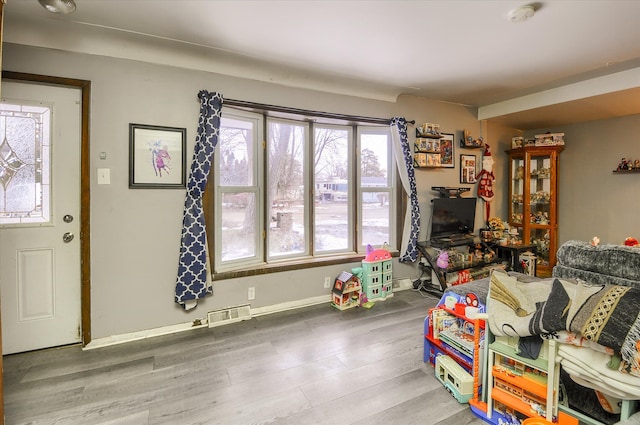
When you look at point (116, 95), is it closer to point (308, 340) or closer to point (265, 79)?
point (265, 79)

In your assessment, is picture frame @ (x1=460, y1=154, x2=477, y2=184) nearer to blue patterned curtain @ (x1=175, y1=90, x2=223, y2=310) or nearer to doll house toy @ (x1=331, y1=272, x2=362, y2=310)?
doll house toy @ (x1=331, y1=272, x2=362, y2=310)

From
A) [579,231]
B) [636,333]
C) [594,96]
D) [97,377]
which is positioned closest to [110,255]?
[97,377]

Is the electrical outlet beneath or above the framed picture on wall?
beneath

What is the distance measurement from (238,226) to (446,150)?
9.60 feet

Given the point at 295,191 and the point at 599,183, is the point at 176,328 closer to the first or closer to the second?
the point at 295,191

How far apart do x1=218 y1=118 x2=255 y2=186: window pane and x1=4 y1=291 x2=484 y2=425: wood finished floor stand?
145cm

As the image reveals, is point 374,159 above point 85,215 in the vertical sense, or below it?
above

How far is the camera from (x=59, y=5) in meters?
1.89

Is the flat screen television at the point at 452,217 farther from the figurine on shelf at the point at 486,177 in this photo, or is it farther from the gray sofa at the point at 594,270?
the gray sofa at the point at 594,270

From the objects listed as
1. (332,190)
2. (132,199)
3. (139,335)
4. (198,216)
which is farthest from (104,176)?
(332,190)

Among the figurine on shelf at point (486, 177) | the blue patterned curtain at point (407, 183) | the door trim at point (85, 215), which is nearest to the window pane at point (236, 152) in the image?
the door trim at point (85, 215)

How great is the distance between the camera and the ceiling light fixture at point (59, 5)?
1.87 metres

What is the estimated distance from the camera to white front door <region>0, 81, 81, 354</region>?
223cm

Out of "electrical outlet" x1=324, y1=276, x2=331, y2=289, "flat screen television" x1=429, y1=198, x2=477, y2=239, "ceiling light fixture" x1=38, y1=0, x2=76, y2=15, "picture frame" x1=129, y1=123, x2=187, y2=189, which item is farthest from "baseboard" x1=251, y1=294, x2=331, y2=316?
"ceiling light fixture" x1=38, y1=0, x2=76, y2=15
